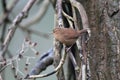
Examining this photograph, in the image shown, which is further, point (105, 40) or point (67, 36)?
point (105, 40)

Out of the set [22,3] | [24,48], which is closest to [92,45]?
[24,48]

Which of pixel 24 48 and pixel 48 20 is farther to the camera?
pixel 48 20

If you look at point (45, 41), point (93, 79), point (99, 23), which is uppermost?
point (99, 23)

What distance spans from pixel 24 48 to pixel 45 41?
1.36 m

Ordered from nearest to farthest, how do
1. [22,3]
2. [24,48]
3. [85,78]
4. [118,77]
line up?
1. [85,78]
2. [118,77]
3. [24,48]
4. [22,3]

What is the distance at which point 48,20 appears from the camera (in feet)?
7.32

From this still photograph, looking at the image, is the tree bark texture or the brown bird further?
the tree bark texture

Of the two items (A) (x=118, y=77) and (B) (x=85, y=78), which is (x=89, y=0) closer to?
(A) (x=118, y=77)

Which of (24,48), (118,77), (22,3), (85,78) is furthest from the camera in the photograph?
(22,3)

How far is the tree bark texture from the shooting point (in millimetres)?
793

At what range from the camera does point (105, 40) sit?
0.80m

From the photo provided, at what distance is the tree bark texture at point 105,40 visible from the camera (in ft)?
2.60

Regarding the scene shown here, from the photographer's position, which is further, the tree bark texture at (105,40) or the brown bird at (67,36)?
the tree bark texture at (105,40)

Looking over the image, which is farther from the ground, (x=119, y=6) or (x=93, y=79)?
(x=119, y=6)
